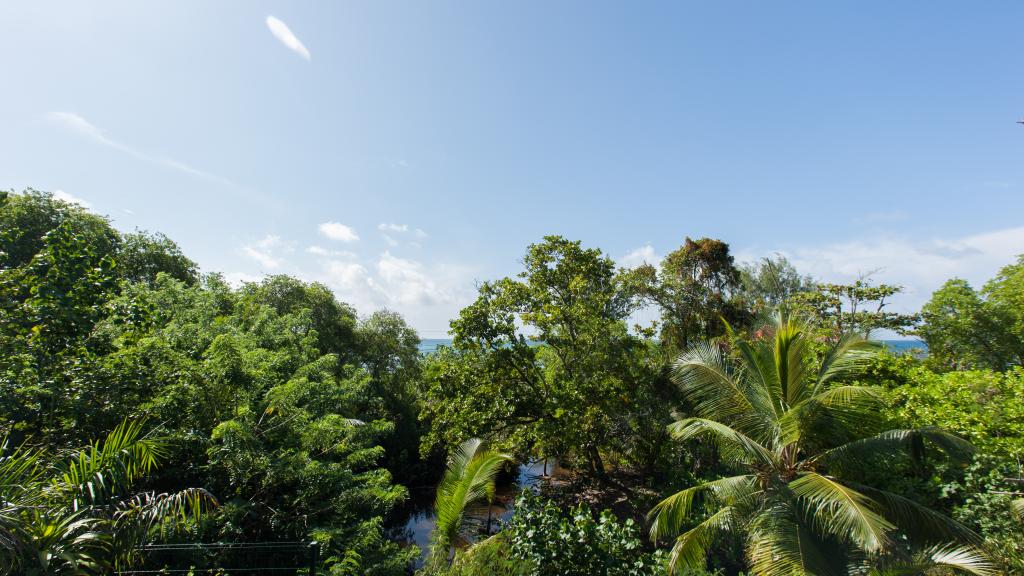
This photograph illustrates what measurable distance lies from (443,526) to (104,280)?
282 inches

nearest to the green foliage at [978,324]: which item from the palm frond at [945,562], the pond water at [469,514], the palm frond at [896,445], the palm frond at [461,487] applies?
the palm frond at [896,445]

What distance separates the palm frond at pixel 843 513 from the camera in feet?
15.9

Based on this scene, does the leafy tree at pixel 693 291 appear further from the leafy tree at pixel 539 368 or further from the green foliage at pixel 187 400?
the green foliage at pixel 187 400

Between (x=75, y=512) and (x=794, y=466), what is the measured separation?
9.64 m

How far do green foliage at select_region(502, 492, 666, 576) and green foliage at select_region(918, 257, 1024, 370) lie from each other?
34.5 feet

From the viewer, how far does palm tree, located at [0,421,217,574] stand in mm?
3548

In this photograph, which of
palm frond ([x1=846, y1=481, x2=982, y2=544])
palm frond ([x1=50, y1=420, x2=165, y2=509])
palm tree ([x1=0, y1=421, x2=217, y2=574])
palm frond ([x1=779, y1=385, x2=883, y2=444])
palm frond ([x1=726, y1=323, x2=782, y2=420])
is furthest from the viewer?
palm frond ([x1=726, y1=323, x2=782, y2=420])

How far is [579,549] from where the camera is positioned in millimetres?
5211

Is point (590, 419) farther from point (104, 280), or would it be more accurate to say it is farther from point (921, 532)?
point (104, 280)

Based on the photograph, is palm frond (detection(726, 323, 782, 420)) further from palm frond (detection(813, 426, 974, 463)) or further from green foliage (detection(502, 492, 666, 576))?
green foliage (detection(502, 492, 666, 576))

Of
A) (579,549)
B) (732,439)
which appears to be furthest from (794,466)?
(579,549)

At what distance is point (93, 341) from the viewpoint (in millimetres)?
7207

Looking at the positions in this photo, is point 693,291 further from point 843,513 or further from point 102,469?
point 102,469

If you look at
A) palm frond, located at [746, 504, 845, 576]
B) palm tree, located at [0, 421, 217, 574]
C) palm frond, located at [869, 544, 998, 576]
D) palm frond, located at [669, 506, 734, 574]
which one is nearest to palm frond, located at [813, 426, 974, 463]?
palm frond, located at [869, 544, 998, 576]
